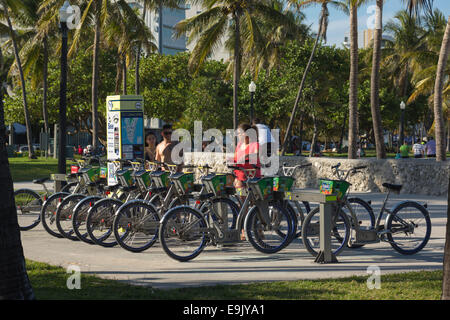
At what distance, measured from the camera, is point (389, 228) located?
30.5ft

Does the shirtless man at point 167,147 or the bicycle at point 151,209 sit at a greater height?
the shirtless man at point 167,147

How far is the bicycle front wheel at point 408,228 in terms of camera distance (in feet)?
30.6

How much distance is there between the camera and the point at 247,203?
9.46 meters

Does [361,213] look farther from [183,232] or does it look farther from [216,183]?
[183,232]

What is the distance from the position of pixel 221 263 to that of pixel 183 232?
672 mm

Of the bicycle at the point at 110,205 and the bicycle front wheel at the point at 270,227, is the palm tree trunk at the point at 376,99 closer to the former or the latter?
the bicycle at the point at 110,205

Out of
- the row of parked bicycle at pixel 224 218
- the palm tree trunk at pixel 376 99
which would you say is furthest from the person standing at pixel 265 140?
the palm tree trunk at pixel 376 99

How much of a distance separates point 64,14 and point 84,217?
5.36 metres

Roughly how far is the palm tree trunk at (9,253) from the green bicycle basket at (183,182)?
14.3 ft

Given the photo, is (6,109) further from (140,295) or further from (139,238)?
(140,295)

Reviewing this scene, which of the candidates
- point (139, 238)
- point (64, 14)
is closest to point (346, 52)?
point (64, 14)

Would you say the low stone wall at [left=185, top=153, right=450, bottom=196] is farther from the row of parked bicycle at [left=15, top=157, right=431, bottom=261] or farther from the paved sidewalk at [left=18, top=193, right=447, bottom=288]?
the row of parked bicycle at [left=15, top=157, right=431, bottom=261]

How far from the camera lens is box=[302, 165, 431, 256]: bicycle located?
904 centimetres
